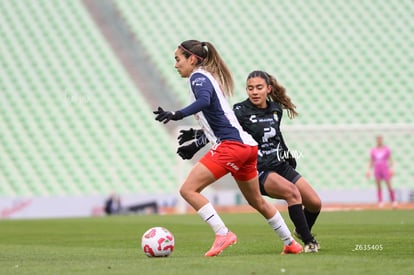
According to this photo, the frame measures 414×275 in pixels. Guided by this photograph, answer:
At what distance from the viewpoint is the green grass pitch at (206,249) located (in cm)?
601

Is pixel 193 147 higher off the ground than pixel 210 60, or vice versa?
pixel 210 60

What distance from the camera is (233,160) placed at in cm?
722

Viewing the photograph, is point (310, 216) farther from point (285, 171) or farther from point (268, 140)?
point (268, 140)

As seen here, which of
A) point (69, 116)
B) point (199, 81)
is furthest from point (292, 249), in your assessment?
point (69, 116)

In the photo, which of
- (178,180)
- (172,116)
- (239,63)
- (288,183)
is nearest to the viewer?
(172,116)

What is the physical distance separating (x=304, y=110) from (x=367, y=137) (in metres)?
2.62

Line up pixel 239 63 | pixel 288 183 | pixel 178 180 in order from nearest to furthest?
pixel 288 183 → pixel 178 180 → pixel 239 63

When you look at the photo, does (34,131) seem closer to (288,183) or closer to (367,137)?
(367,137)

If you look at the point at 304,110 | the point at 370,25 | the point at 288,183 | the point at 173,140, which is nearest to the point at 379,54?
the point at 370,25

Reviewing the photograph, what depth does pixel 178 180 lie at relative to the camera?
22.8 meters

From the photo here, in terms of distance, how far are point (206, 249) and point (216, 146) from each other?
5.98 ft

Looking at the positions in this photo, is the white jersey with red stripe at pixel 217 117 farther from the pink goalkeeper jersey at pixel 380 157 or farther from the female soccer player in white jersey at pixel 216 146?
the pink goalkeeper jersey at pixel 380 157

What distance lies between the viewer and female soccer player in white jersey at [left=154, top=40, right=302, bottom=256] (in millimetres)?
7215

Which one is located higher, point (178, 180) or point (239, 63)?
point (239, 63)
